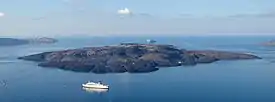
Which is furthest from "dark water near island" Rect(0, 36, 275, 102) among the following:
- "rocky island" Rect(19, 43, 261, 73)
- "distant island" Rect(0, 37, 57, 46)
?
"distant island" Rect(0, 37, 57, 46)

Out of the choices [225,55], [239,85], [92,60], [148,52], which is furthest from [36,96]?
[225,55]

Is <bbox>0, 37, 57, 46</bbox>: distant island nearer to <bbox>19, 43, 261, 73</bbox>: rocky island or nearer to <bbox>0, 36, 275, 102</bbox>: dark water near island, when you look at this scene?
<bbox>19, 43, 261, 73</bbox>: rocky island

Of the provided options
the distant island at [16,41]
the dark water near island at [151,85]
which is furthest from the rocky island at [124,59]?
the distant island at [16,41]

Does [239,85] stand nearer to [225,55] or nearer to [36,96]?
[36,96]

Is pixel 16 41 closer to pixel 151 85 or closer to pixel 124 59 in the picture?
pixel 124 59

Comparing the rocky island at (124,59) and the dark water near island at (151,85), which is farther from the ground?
the rocky island at (124,59)

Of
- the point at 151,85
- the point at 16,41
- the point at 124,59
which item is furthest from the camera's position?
the point at 16,41

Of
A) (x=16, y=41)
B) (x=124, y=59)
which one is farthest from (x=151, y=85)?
(x=16, y=41)

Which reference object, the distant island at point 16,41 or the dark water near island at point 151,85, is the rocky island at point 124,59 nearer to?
the dark water near island at point 151,85

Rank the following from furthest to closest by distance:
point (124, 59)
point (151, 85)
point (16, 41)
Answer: point (16, 41) < point (124, 59) < point (151, 85)

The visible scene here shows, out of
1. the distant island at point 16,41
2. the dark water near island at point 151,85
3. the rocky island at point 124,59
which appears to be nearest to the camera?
the dark water near island at point 151,85
